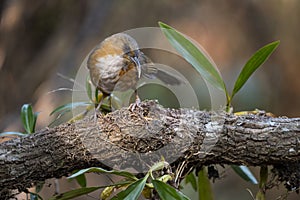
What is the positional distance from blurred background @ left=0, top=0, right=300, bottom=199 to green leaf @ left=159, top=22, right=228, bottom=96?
4.04ft

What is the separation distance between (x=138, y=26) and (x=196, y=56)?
1.90m

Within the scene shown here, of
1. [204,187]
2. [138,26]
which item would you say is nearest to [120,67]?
[204,187]

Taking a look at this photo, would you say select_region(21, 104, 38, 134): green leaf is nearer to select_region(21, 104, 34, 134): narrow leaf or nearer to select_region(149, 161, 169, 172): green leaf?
select_region(21, 104, 34, 134): narrow leaf

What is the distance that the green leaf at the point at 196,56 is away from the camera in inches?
48.7

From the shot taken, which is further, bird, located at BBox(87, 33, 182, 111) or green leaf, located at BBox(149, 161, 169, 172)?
bird, located at BBox(87, 33, 182, 111)

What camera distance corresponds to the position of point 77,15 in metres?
2.70

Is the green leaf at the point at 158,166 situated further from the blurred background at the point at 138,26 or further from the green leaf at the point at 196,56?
the blurred background at the point at 138,26

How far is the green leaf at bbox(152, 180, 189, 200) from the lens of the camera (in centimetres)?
94

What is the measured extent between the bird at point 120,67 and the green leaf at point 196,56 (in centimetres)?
20

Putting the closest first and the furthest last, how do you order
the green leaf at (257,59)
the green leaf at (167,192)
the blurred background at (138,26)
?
the green leaf at (167,192), the green leaf at (257,59), the blurred background at (138,26)

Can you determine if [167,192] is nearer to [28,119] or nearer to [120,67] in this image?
[28,119]

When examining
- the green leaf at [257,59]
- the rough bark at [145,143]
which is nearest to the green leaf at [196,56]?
the green leaf at [257,59]

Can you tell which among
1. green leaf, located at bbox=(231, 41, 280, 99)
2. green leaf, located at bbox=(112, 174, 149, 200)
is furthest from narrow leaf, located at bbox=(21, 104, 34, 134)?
green leaf, located at bbox=(231, 41, 280, 99)

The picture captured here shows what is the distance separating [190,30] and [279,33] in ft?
1.83
